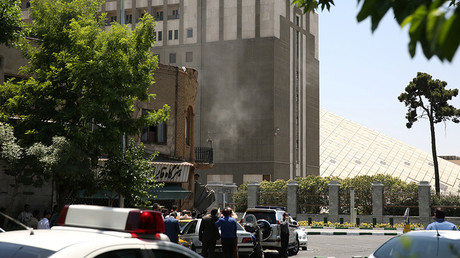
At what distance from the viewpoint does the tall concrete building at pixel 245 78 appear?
225ft

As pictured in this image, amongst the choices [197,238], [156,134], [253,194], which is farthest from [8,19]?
[253,194]

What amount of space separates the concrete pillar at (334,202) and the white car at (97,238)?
142ft

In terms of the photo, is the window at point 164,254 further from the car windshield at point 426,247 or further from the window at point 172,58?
the window at point 172,58

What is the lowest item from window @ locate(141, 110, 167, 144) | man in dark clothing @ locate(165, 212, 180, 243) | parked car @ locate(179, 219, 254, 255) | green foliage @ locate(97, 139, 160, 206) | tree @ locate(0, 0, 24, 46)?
parked car @ locate(179, 219, 254, 255)

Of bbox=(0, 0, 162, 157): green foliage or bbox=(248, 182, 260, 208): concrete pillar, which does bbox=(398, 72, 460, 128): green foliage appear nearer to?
bbox=(248, 182, 260, 208): concrete pillar

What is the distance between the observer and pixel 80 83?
2017 centimetres

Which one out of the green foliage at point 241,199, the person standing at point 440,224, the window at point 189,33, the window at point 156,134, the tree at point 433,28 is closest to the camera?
the tree at point 433,28

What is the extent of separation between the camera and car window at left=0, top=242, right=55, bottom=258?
436 cm

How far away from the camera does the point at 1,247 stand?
15.2ft

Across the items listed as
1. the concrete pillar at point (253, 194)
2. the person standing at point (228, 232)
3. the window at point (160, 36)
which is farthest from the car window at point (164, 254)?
the window at point (160, 36)

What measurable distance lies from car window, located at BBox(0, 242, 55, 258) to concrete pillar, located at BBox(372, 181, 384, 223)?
43579mm

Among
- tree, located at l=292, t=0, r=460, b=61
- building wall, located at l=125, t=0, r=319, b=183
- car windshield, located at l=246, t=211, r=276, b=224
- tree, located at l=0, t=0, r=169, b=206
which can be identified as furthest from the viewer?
building wall, located at l=125, t=0, r=319, b=183

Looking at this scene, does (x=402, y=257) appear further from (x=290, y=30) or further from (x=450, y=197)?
(x=290, y=30)

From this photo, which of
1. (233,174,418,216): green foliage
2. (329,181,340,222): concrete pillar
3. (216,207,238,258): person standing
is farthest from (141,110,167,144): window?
(233,174,418,216): green foliage
